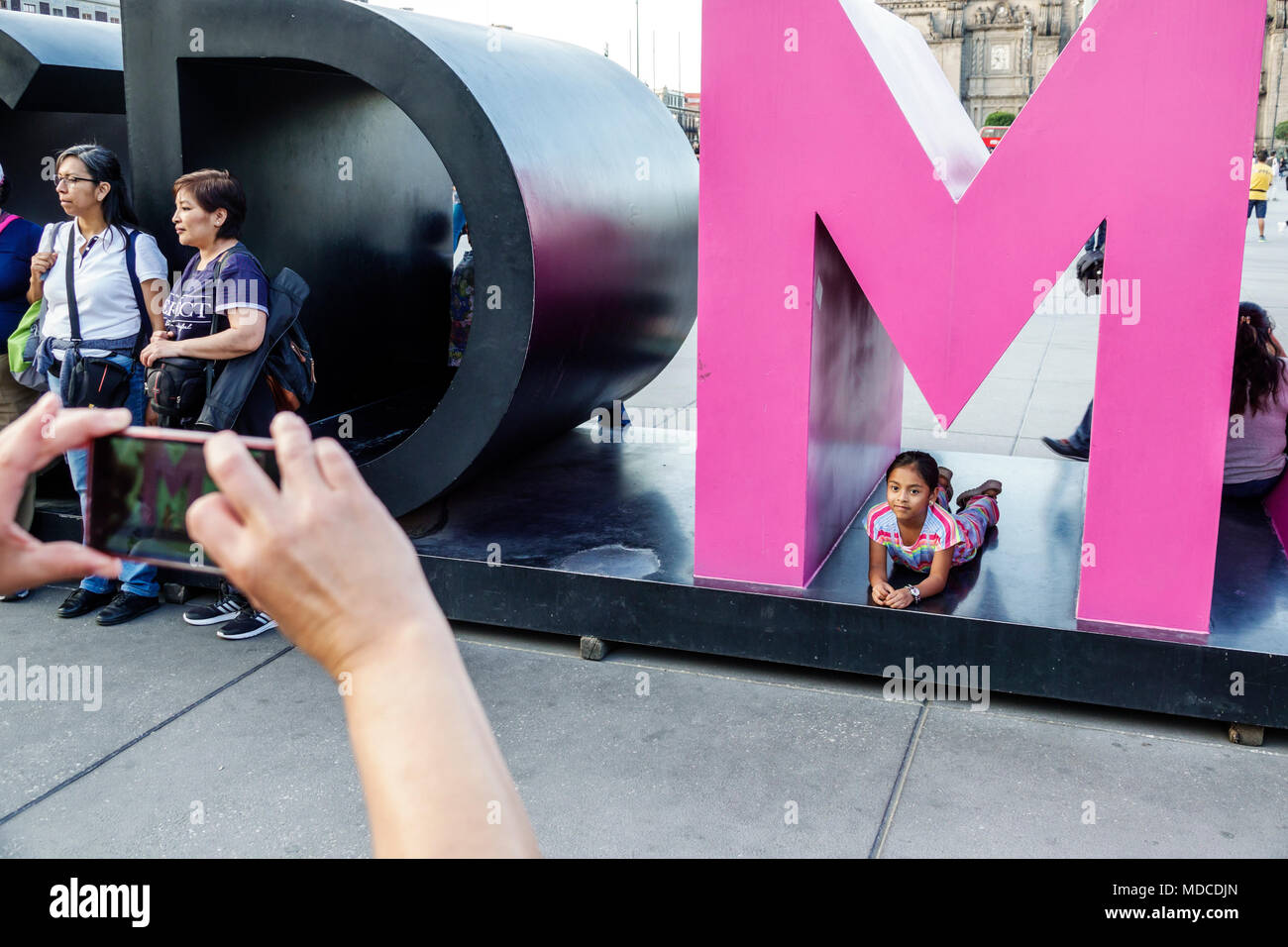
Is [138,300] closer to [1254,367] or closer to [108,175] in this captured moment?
[108,175]

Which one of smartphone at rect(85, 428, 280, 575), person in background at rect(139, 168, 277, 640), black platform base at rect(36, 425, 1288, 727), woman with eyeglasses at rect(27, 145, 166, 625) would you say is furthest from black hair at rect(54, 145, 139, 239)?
Answer: smartphone at rect(85, 428, 280, 575)

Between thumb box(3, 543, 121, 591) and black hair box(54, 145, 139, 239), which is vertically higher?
black hair box(54, 145, 139, 239)

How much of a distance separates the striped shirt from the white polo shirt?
9.95ft

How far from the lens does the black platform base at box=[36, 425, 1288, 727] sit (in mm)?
3863

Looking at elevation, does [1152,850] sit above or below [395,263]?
below

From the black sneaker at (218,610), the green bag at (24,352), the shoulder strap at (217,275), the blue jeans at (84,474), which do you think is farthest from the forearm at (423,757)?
the green bag at (24,352)

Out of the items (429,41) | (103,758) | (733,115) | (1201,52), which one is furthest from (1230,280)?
(103,758)

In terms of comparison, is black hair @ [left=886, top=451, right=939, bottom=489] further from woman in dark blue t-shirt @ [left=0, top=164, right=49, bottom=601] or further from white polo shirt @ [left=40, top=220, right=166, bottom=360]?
woman in dark blue t-shirt @ [left=0, top=164, right=49, bottom=601]

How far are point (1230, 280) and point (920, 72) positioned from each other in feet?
6.76

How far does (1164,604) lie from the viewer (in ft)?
13.1

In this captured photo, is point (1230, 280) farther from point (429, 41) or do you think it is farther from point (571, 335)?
point (429, 41)

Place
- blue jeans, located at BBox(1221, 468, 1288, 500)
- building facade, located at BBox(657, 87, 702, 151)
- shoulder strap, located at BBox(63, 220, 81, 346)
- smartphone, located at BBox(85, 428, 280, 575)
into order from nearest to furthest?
smartphone, located at BBox(85, 428, 280, 575)
shoulder strap, located at BBox(63, 220, 81, 346)
blue jeans, located at BBox(1221, 468, 1288, 500)
building facade, located at BBox(657, 87, 702, 151)

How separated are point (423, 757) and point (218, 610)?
173 inches
